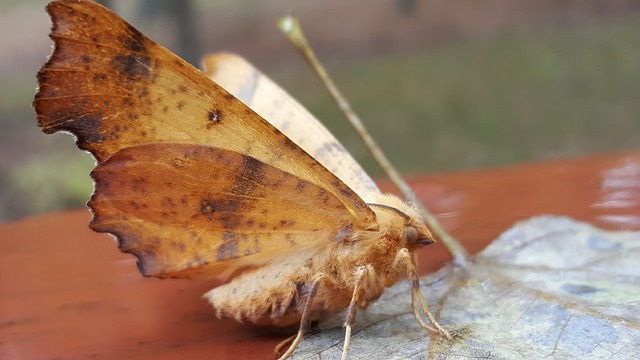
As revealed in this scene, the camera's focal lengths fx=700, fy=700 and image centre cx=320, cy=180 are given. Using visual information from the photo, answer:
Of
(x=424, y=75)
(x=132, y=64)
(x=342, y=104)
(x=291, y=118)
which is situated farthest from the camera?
(x=424, y=75)

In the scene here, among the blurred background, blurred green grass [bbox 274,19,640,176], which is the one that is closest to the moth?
the blurred background

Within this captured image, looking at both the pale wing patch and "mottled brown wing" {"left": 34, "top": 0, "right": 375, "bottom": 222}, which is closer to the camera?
"mottled brown wing" {"left": 34, "top": 0, "right": 375, "bottom": 222}

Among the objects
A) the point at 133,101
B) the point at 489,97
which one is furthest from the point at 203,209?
the point at 489,97

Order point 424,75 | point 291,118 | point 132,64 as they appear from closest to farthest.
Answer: point 132,64
point 291,118
point 424,75

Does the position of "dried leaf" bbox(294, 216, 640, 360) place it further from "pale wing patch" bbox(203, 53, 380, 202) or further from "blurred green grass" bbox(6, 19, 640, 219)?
"blurred green grass" bbox(6, 19, 640, 219)

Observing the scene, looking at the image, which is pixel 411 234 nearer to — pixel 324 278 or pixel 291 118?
pixel 324 278

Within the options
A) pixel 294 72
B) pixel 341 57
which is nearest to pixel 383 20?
pixel 341 57
